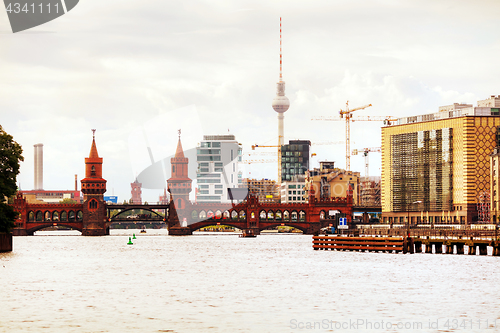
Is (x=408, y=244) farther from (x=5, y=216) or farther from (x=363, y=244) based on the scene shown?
(x=5, y=216)

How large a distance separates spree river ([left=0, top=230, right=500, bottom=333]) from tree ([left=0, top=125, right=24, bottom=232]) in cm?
1184

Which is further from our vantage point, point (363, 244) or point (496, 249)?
point (363, 244)

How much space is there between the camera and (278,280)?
7825cm

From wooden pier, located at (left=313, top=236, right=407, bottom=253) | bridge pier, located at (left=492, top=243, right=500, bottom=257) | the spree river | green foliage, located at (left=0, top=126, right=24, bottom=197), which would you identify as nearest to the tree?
green foliage, located at (left=0, top=126, right=24, bottom=197)

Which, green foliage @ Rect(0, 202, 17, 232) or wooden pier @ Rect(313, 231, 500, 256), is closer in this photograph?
green foliage @ Rect(0, 202, 17, 232)

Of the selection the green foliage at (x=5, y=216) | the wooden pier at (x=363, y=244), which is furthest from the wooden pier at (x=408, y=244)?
the green foliage at (x=5, y=216)

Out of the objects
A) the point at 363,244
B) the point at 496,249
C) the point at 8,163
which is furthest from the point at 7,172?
the point at 496,249

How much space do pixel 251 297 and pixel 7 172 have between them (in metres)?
58.7

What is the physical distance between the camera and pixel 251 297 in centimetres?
6238

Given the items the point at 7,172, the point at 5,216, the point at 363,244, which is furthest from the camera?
the point at 363,244

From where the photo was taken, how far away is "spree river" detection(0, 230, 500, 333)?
156 feet

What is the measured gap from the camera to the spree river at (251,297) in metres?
47.5

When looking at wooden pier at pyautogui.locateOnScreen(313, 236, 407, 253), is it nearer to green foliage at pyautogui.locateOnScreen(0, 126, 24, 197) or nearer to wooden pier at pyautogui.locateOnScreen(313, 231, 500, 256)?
wooden pier at pyautogui.locateOnScreen(313, 231, 500, 256)

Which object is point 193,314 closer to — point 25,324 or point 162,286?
point 25,324
